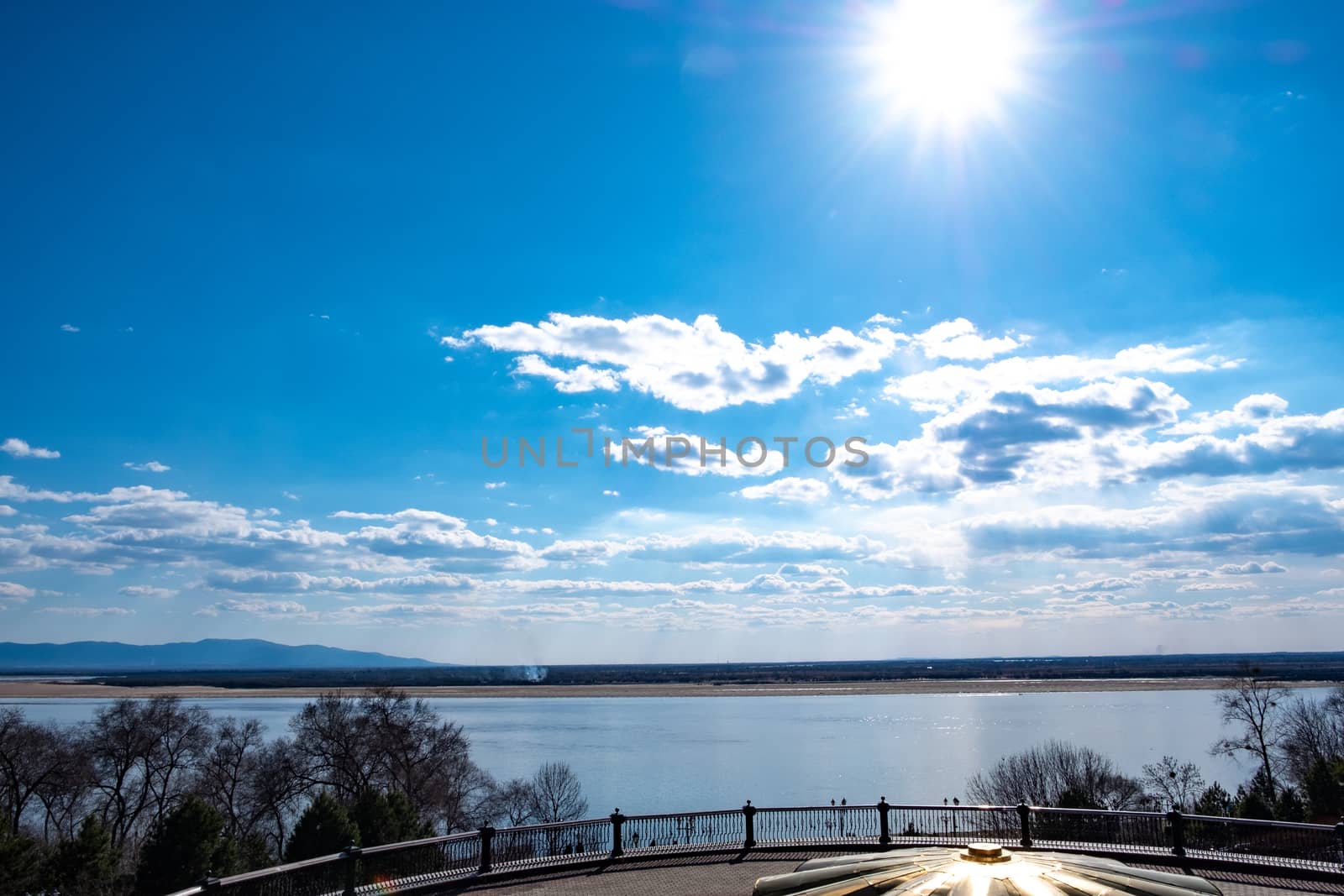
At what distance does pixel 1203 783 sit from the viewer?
55500 millimetres

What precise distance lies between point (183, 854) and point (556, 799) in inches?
950

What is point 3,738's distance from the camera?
4734 centimetres

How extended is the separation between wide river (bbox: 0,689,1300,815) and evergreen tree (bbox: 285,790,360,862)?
21710 millimetres

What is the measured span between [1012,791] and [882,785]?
9.06 meters

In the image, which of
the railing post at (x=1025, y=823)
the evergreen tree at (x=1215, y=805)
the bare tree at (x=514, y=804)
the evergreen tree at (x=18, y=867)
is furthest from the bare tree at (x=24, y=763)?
the evergreen tree at (x=1215, y=805)

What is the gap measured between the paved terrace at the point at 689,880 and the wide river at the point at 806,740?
105ft

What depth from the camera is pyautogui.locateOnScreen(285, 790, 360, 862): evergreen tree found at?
108ft

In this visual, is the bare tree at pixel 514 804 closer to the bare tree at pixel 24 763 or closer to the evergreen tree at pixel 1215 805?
the bare tree at pixel 24 763

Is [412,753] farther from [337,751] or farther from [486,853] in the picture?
[486,853]

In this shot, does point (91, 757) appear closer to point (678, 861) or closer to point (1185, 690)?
point (678, 861)

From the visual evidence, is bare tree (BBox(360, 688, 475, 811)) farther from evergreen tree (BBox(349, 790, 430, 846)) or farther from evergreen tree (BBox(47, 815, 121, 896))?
evergreen tree (BBox(47, 815, 121, 896))

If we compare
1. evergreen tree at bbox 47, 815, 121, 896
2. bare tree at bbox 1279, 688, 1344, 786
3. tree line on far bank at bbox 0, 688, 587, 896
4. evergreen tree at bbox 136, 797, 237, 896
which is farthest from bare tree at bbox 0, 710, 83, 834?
bare tree at bbox 1279, 688, 1344, 786

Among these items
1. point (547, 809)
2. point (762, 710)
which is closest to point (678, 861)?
point (547, 809)

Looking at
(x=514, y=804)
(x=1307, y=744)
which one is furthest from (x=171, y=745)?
(x=1307, y=744)
